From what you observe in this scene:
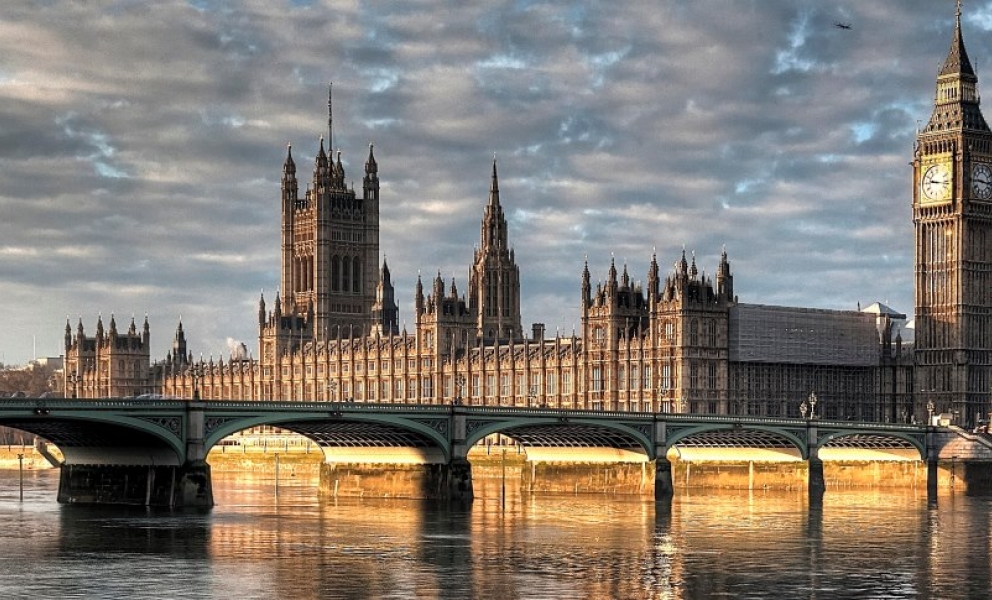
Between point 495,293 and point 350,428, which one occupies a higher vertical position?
point 495,293

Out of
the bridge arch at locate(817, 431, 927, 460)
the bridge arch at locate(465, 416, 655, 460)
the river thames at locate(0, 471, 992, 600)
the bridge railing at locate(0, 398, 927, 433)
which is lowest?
the river thames at locate(0, 471, 992, 600)

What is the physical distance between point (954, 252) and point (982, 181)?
6272mm

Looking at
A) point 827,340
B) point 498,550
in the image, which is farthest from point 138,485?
point 827,340

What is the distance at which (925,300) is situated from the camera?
538 feet

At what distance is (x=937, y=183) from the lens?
531ft

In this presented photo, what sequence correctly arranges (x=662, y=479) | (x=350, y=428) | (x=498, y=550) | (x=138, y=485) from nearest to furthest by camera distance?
1. (x=498, y=550)
2. (x=138, y=485)
3. (x=350, y=428)
4. (x=662, y=479)

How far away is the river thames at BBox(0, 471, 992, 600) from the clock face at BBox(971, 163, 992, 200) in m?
52.4

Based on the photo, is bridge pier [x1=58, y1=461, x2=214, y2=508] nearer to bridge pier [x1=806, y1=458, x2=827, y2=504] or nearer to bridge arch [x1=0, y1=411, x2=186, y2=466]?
bridge arch [x1=0, y1=411, x2=186, y2=466]

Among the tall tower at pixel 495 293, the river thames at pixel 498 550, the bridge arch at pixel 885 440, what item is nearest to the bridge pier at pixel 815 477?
the bridge arch at pixel 885 440

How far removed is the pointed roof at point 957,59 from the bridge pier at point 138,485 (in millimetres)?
86309

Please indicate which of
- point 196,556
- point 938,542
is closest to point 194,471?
point 196,556

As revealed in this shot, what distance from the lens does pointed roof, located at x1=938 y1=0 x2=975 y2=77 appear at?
6486 inches

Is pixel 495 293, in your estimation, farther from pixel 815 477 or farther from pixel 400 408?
pixel 400 408

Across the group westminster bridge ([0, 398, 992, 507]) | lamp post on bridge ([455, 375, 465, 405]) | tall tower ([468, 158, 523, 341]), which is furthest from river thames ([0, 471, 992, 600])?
tall tower ([468, 158, 523, 341])
